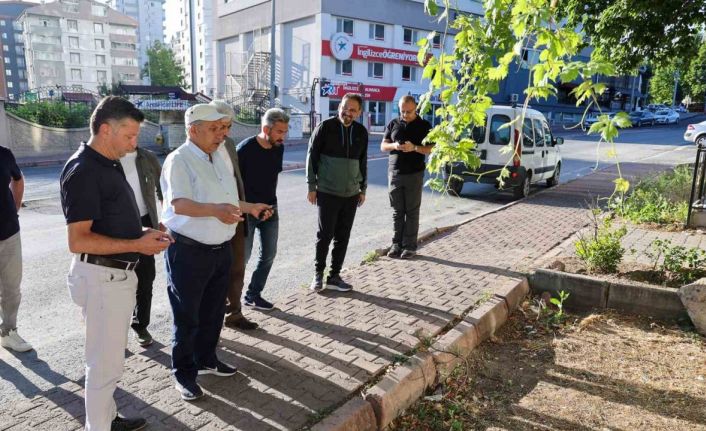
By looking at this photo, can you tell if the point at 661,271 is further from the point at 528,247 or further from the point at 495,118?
the point at 495,118

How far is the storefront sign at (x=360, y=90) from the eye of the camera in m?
37.6

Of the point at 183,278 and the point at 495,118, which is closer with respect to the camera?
the point at 183,278

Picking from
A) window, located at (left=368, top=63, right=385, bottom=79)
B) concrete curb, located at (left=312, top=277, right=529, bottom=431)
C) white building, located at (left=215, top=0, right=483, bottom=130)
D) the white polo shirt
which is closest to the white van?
concrete curb, located at (left=312, top=277, right=529, bottom=431)

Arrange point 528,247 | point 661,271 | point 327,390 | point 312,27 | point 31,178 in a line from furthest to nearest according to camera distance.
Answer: point 312,27
point 31,178
point 528,247
point 661,271
point 327,390

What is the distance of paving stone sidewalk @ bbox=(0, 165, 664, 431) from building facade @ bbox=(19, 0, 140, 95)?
262ft

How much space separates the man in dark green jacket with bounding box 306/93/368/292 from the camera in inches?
198

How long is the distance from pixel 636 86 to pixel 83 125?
71.6 meters

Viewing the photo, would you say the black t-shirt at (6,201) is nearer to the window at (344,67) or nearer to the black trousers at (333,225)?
the black trousers at (333,225)

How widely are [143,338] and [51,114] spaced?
2123 centimetres

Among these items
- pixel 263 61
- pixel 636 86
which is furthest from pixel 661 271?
pixel 636 86

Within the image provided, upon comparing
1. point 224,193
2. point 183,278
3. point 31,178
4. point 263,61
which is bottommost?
point 31,178

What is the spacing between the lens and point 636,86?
7144 cm

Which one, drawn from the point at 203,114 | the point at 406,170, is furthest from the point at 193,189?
the point at 406,170

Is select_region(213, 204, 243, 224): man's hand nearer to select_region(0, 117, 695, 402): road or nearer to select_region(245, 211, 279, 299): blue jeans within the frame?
select_region(245, 211, 279, 299): blue jeans
